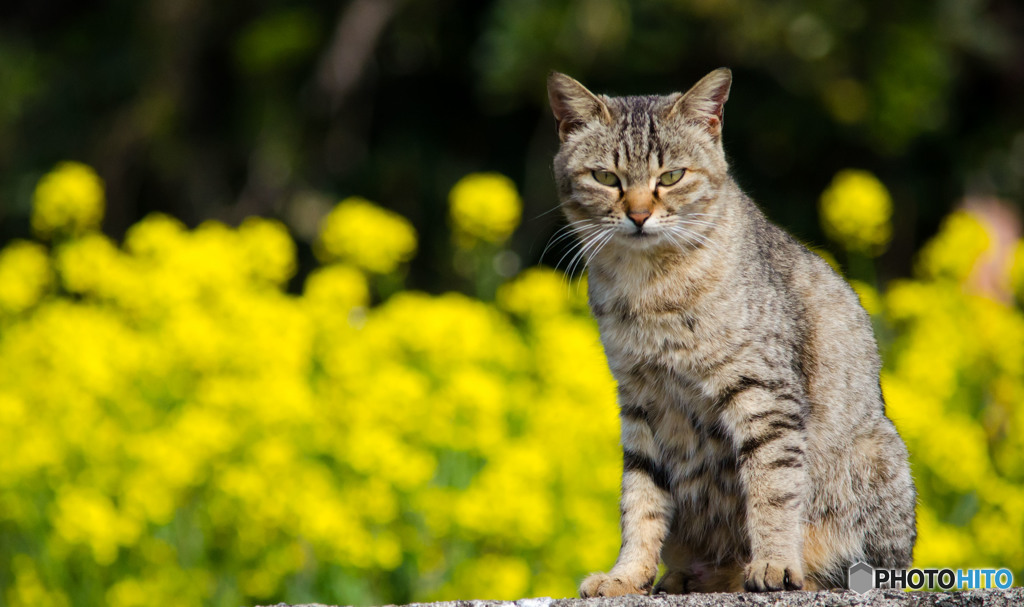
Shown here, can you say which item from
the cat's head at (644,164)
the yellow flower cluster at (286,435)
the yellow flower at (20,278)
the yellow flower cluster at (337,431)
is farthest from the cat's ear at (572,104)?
the yellow flower at (20,278)

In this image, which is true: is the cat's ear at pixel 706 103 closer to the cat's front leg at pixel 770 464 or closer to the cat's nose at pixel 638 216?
the cat's nose at pixel 638 216

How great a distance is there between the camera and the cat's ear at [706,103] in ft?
7.93

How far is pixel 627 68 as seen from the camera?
5352 millimetres

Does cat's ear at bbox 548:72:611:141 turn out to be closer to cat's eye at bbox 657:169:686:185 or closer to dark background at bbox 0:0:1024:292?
cat's eye at bbox 657:169:686:185

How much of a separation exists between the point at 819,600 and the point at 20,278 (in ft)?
11.2

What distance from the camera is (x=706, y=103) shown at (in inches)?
96.3

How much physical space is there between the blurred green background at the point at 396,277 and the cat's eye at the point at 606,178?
0.61ft

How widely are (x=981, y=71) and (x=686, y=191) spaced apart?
3.98m

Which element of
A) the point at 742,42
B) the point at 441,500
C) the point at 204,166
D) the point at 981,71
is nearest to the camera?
the point at 441,500

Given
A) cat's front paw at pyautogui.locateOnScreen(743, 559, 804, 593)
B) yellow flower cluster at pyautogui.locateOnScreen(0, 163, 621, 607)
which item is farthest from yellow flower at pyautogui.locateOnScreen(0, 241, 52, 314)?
cat's front paw at pyautogui.locateOnScreen(743, 559, 804, 593)

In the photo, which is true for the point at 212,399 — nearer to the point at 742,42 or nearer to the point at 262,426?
the point at 262,426

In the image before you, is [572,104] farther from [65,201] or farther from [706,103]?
[65,201]

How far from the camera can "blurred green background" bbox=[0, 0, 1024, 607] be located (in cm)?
349

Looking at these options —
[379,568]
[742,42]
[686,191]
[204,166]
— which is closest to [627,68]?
[742,42]
